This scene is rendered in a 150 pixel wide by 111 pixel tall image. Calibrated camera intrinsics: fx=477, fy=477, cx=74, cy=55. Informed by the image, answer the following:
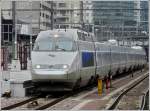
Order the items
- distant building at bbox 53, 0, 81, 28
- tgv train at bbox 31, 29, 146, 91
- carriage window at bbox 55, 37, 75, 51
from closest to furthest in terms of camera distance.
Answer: tgv train at bbox 31, 29, 146, 91 < carriage window at bbox 55, 37, 75, 51 < distant building at bbox 53, 0, 81, 28

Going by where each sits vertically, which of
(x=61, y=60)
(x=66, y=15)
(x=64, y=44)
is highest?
(x=66, y=15)

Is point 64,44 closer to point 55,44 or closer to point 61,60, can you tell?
point 55,44

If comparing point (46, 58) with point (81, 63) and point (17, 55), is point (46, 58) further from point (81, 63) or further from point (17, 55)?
point (17, 55)

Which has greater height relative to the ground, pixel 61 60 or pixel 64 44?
pixel 64 44

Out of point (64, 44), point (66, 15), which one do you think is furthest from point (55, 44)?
point (66, 15)

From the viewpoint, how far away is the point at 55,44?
66.6 feet

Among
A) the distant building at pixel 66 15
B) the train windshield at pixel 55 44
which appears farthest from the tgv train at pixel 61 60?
the distant building at pixel 66 15

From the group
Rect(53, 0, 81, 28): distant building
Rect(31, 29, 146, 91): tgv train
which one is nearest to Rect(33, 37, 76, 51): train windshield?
Rect(31, 29, 146, 91): tgv train

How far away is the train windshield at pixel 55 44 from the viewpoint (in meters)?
20.1

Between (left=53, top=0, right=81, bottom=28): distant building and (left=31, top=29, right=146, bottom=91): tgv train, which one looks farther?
(left=53, top=0, right=81, bottom=28): distant building

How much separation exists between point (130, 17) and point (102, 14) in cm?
393

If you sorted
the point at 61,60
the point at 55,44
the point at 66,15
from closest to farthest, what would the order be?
the point at 61,60 < the point at 55,44 < the point at 66,15

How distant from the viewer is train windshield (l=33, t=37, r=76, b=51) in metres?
20.1

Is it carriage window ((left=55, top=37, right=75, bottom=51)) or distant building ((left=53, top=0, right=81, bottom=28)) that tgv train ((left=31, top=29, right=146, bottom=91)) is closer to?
carriage window ((left=55, top=37, right=75, bottom=51))
